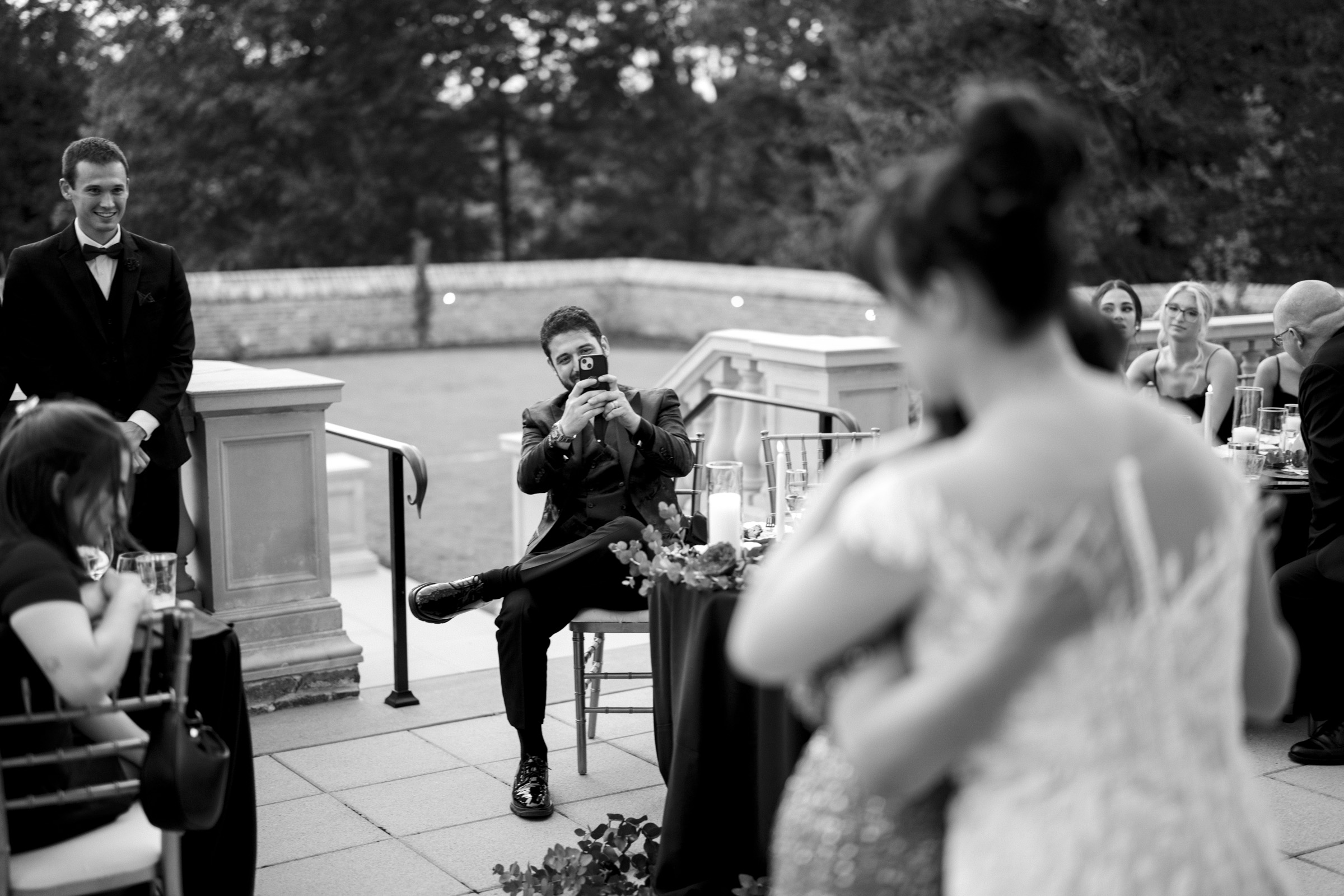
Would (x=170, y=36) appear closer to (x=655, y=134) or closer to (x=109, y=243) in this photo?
(x=655, y=134)

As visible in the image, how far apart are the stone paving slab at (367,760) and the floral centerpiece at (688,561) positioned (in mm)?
1225

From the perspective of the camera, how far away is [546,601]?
4285mm

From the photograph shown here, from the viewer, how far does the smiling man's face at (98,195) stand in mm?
4711

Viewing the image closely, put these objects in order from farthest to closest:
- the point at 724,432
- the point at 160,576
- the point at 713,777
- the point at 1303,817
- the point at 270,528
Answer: the point at 724,432, the point at 270,528, the point at 1303,817, the point at 713,777, the point at 160,576

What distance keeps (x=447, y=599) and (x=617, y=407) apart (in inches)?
31.1

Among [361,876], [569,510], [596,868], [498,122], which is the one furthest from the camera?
[498,122]

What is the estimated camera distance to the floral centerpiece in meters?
3.37

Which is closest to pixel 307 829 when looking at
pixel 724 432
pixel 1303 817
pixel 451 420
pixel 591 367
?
pixel 591 367

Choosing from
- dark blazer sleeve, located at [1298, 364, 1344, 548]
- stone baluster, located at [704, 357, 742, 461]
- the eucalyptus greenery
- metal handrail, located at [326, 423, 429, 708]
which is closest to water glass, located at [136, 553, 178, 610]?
the eucalyptus greenery

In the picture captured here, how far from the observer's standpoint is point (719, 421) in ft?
24.6

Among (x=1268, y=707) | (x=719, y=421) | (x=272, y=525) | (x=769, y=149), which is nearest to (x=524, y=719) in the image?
(x=272, y=525)

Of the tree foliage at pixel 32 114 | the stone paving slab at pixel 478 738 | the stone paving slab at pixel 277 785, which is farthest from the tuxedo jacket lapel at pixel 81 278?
the tree foliage at pixel 32 114

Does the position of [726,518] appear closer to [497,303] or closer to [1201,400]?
[1201,400]

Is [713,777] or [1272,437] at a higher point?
[1272,437]
